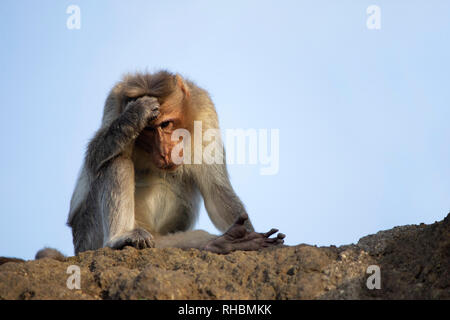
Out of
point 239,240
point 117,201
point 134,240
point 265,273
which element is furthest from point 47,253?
point 265,273

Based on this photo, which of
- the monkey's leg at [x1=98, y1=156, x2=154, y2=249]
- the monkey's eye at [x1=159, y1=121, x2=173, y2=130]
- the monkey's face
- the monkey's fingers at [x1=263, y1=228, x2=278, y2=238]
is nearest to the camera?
the monkey's fingers at [x1=263, y1=228, x2=278, y2=238]

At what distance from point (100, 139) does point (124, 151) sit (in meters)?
0.35

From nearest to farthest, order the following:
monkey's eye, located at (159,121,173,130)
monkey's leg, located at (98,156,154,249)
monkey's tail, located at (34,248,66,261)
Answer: monkey's leg, located at (98,156,154,249) → monkey's tail, located at (34,248,66,261) → monkey's eye, located at (159,121,173,130)

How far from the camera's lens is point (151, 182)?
21.1 feet

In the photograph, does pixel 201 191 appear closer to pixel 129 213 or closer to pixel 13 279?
pixel 129 213

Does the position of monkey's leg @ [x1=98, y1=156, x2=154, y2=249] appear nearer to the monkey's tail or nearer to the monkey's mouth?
the monkey's mouth

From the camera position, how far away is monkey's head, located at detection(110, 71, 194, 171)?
5.84 meters

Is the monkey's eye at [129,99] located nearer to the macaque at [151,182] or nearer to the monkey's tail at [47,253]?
the macaque at [151,182]

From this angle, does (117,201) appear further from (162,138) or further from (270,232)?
(270,232)

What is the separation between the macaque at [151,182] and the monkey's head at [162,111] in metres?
0.01

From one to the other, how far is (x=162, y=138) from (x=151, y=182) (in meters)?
0.77

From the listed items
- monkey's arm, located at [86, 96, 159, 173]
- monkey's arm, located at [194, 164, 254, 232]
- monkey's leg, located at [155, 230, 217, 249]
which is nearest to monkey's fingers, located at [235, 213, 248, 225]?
monkey's leg, located at [155, 230, 217, 249]
